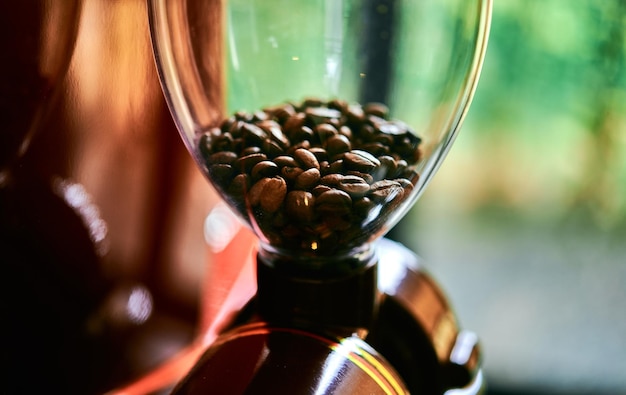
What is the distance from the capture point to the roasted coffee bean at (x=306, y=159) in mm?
440

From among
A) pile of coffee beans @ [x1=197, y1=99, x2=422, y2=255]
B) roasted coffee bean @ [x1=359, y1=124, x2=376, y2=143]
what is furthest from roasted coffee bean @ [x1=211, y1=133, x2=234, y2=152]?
roasted coffee bean @ [x1=359, y1=124, x2=376, y2=143]

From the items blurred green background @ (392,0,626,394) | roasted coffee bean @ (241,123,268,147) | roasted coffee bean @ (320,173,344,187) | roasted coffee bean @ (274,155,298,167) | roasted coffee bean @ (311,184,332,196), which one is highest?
roasted coffee bean @ (241,123,268,147)

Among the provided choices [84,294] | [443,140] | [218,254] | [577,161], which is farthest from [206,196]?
[577,161]

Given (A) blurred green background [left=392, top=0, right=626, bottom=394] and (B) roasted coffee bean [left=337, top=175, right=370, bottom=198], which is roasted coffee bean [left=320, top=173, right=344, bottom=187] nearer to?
(B) roasted coffee bean [left=337, top=175, right=370, bottom=198]

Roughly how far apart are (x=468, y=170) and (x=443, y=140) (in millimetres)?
884

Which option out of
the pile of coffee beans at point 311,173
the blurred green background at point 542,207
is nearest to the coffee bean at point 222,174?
the pile of coffee beans at point 311,173

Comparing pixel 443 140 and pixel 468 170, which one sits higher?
pixel 443 140

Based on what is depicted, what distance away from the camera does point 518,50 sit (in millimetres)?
1246

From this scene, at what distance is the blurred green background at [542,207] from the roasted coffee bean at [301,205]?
0.94 metres

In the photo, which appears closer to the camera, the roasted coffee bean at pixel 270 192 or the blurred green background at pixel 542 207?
the roasted coffee bean at pixel 270 192

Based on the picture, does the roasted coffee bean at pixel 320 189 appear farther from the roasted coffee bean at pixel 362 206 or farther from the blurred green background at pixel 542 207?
the blurred green background at pixel 542 207

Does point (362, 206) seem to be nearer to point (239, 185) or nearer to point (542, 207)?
point (239, 185)

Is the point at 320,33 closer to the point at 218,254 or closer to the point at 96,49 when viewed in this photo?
the point at 96,49

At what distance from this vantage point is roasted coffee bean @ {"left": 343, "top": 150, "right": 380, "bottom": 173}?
1.45ft
